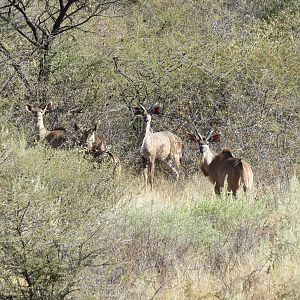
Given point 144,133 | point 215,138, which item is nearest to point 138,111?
point 144,133

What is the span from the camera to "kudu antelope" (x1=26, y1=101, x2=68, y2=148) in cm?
1458

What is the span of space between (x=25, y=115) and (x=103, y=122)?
1559 mm

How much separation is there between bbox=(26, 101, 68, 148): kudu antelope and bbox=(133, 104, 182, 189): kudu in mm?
1430

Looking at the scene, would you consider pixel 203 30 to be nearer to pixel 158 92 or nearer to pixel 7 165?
pixel 158 92

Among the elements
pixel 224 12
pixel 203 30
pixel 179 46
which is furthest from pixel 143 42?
pixel 224 12

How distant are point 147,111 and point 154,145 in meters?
0.65

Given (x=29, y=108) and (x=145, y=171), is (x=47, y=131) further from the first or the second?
(x=145, y=171)

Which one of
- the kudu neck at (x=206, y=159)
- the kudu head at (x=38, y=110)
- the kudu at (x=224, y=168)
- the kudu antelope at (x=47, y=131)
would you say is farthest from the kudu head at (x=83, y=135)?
the kudu neck at (x=206, y=159)

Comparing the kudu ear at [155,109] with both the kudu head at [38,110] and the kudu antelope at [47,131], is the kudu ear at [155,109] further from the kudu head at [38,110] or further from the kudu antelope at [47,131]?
the kudu head at [38,110]

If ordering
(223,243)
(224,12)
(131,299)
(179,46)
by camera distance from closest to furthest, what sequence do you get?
1. (131,299)
2. (223,243)
3. (179,46)
4. (224,12)

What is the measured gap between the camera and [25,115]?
16.0m

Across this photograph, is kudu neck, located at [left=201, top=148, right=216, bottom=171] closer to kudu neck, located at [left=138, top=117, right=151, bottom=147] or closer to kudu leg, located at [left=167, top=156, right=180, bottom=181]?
kudu leg, located at [left=167, top=156, right=180, bottom=181]

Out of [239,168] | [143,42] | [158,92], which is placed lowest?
[239,168]

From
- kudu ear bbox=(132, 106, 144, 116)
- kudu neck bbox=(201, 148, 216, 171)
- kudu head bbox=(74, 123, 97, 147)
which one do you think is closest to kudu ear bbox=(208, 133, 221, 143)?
kudu neck bbox=(201, 148, 216, 171)
